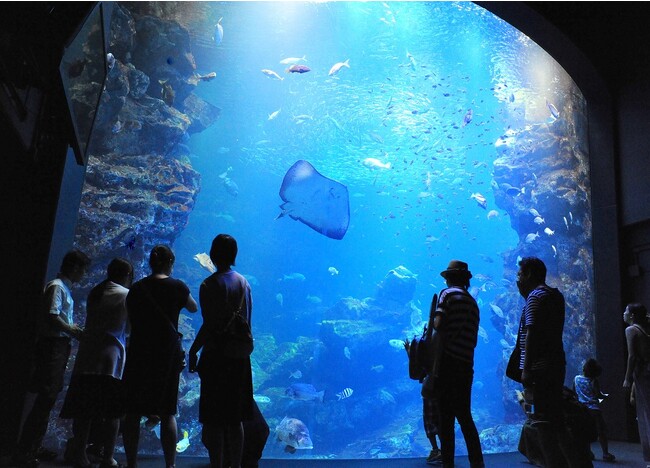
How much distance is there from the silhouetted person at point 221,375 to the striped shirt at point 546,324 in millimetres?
1830

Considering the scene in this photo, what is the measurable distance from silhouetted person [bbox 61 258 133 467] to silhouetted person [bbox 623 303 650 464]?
14.6 ft

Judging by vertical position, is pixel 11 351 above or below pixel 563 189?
below

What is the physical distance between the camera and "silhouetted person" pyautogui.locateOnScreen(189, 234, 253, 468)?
8.53 feet

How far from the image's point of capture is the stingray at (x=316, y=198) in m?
17.5

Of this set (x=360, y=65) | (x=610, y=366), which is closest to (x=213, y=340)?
(x=610, y=366)

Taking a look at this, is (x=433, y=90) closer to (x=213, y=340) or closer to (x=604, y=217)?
(x=604, y=217)

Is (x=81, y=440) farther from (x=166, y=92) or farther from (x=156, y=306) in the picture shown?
(x=166, y=92)

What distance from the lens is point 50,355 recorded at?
3.31 metres

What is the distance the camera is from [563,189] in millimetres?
12109

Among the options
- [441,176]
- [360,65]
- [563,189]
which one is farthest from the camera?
[441,176]

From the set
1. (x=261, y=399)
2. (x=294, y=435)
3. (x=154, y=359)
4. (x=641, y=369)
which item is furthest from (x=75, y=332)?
(x=261, y=399)

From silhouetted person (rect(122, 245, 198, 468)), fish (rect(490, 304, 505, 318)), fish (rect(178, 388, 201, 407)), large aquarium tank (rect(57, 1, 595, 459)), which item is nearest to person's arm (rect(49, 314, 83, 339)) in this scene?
silhouetted person (rect(122, 245, 198, 468))

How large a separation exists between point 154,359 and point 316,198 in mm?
15626

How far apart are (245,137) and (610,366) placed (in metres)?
28.1
